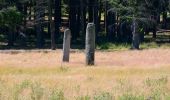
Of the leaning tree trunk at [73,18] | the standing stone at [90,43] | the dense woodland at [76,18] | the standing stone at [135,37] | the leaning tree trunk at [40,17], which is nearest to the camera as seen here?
the standing stone at [90,43]

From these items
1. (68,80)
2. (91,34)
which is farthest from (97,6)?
(68,80)

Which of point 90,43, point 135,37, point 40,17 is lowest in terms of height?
point 135,37

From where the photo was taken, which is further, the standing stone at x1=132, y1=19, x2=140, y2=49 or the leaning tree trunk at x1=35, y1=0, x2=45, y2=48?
the leaning tree trunk at x1=35, y1=0, x2=45, y2=48

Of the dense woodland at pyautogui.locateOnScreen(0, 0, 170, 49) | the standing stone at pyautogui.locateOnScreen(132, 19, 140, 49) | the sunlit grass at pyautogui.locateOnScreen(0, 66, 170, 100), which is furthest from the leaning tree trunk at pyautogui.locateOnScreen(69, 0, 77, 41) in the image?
the sunlit grass at pyautogui.locateOnScreen(0, 66, 170, 100)

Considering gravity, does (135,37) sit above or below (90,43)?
below

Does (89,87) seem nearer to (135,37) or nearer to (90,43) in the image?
(90,43)

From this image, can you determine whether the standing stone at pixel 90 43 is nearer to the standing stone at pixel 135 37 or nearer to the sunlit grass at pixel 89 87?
the sunlit grass at pixel 89 87

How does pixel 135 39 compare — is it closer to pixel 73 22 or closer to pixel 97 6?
pixel 97 6

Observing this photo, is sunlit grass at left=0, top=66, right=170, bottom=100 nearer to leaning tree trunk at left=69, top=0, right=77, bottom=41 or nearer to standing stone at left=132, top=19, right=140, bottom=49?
standing stone at left=132, top=19, right=140, bottom=49

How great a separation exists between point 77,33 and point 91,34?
112ft

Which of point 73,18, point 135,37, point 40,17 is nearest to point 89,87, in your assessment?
point 135,37

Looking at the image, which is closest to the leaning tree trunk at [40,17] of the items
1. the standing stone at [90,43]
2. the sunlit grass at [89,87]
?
the standing stone at [90,43]

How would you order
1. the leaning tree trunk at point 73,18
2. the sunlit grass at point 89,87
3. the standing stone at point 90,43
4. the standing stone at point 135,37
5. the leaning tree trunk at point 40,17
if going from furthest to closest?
the leaning tree trunk at point 73,18, the leaning tree trunk at point 40,17, the standing stone at point 135,37, the standing stone at point 90,43, the sunlit grass at point 89,87

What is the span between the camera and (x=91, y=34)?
2492cm
